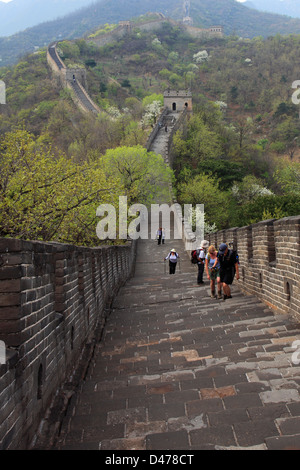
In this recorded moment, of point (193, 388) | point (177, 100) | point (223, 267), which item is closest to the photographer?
point (193, 388)

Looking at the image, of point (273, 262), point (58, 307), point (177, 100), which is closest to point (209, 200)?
point (177, 100)

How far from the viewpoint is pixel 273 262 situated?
736 cm

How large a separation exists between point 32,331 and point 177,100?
6664cm

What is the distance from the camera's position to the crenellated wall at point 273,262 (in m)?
6.12

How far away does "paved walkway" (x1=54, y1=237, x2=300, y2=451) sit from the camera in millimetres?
3299

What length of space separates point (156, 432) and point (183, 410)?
14.3 inches

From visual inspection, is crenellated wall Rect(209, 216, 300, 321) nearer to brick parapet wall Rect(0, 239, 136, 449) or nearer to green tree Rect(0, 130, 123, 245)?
brick parapet wall Rect(0, 239, 136, 449)

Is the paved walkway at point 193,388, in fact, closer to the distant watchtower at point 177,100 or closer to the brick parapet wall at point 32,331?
the brick parapet wall at point 32,331

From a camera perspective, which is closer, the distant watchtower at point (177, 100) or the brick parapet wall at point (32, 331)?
the brick parapet wall at point (32, 331)

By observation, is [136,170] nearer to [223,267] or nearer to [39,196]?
[39,196]

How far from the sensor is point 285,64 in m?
102

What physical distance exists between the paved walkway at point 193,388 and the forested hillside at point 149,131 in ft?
16.9

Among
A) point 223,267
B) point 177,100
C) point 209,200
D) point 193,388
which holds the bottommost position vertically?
point 193,388

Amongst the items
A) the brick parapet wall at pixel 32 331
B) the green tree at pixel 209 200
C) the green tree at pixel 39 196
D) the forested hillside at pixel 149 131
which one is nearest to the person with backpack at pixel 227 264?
the brick parapet wall at pixel 32 331
